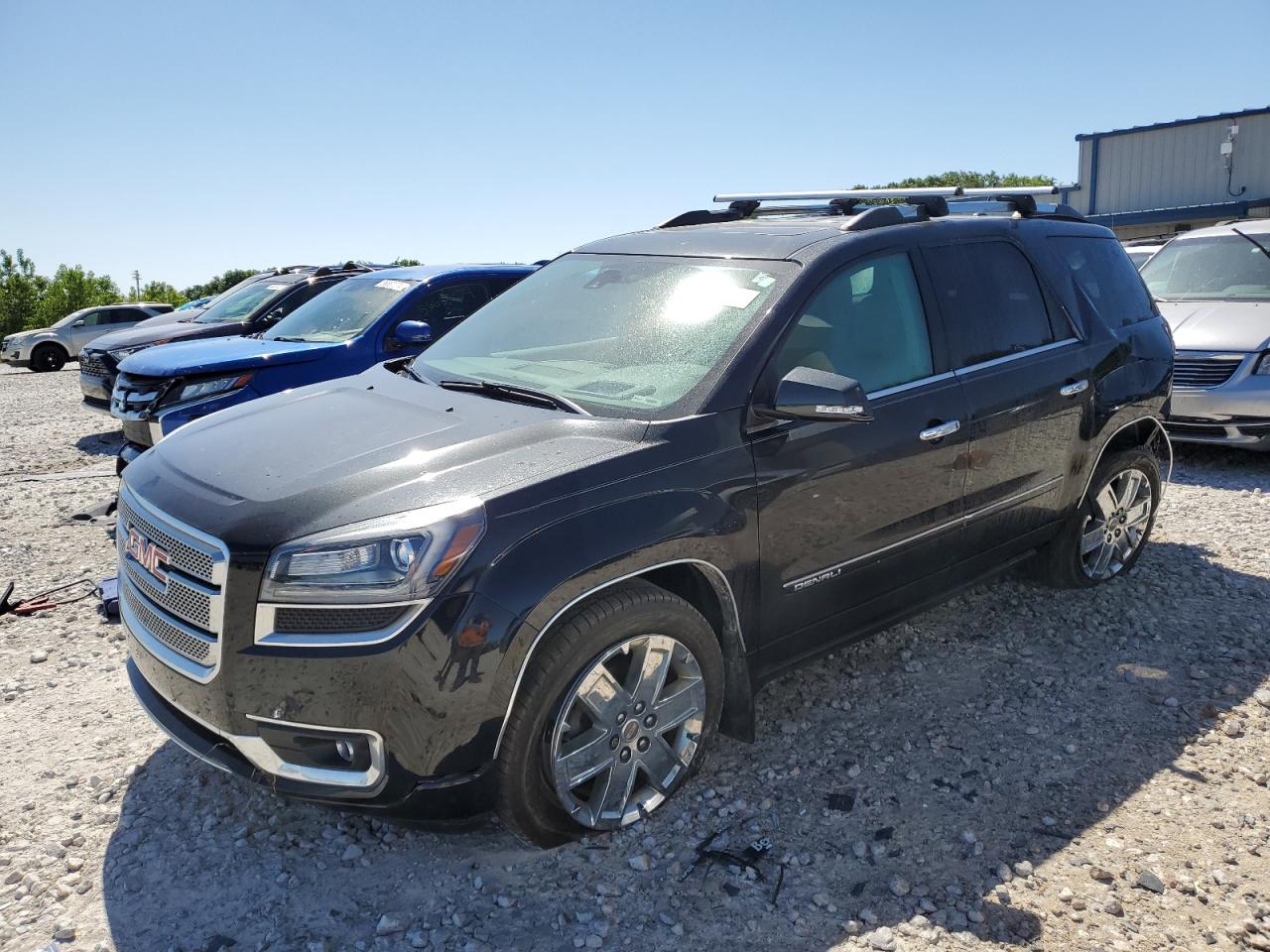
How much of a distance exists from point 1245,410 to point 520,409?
20.7 feet

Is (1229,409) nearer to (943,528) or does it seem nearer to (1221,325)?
(1221,325)

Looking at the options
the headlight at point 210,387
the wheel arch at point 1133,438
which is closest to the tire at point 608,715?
the wheel arch at point 1133,438

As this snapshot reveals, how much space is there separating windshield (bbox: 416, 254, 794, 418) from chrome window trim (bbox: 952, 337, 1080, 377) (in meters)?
0.94

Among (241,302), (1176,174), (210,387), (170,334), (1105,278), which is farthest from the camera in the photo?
(1176,174)

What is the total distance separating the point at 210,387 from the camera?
711 centimetres

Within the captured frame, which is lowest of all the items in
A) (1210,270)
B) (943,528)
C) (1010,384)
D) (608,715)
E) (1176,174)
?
(608,715)

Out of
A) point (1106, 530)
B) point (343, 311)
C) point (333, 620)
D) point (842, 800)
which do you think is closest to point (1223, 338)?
point (1106, 530)

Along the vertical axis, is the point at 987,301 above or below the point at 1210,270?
below

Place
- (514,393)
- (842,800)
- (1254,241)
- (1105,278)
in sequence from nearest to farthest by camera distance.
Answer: (842,800) < (514,393) < (1105,278) < (1254,241)

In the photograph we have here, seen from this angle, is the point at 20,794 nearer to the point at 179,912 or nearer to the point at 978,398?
the point at 179,912

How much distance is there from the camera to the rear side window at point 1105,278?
188 inches

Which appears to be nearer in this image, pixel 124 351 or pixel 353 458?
pixel 353 458

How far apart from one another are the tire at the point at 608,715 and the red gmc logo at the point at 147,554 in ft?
3.82

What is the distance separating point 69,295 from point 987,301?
43.9m
